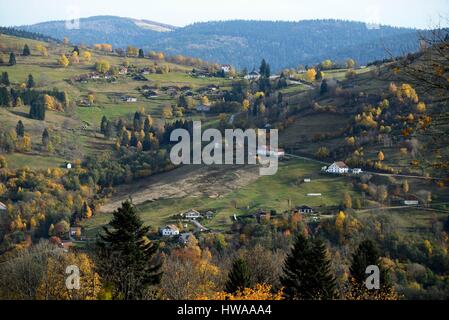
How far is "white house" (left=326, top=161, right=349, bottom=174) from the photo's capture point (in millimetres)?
82625

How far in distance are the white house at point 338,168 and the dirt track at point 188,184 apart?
11.0 m

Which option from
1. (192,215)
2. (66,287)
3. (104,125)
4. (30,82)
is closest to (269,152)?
(192,215)

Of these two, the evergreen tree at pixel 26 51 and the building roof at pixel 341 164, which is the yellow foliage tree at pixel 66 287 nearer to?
the building roof at pixel 341 164

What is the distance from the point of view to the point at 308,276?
28.8 m

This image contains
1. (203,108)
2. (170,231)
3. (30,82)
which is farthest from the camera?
(30,82)

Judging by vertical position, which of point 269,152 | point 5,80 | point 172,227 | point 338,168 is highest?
point 5,80

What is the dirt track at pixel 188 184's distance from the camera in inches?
3275

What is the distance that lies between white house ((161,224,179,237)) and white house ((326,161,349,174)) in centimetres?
2752

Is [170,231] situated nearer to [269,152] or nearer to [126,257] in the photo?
[269,152]

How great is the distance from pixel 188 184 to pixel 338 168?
22948mm

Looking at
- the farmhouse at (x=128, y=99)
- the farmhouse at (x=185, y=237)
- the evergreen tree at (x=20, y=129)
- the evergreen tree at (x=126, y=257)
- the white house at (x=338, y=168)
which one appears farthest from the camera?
the farmhouse at (x=128, y=99)

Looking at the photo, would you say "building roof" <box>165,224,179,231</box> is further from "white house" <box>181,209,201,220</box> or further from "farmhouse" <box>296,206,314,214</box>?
"farmhouse" <box>296,206,314,214</box>

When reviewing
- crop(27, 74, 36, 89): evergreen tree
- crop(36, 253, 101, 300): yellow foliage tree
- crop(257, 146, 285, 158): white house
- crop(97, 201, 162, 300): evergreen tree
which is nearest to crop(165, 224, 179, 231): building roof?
crop(257, 146, 285, 158): white house

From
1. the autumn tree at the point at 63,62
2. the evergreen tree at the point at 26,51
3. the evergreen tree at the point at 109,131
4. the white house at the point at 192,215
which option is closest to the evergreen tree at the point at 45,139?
the evergreen tree at the point at 109,131
